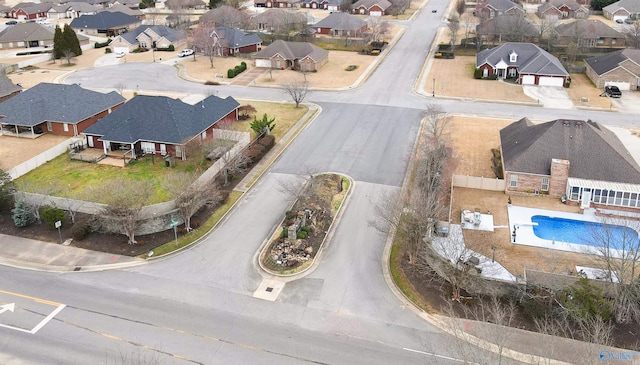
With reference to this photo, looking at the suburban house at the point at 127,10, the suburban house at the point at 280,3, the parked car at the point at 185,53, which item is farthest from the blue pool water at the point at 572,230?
the suburban house at the point at 127,10

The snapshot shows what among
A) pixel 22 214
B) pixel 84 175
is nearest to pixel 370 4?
pixel 84 175

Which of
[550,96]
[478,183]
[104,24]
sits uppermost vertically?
[104,24]

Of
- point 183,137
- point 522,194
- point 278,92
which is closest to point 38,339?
point 183,137

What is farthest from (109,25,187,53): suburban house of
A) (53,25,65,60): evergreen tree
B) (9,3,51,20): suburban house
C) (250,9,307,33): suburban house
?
(9,3,51,20): suburban house

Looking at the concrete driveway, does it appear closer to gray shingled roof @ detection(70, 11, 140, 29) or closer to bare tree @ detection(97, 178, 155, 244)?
bare tree @ detection(97, 178, 155, 244)

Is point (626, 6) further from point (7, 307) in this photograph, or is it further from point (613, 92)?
point (7, 307)

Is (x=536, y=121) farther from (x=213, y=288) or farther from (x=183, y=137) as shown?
(x=213, y=288)
